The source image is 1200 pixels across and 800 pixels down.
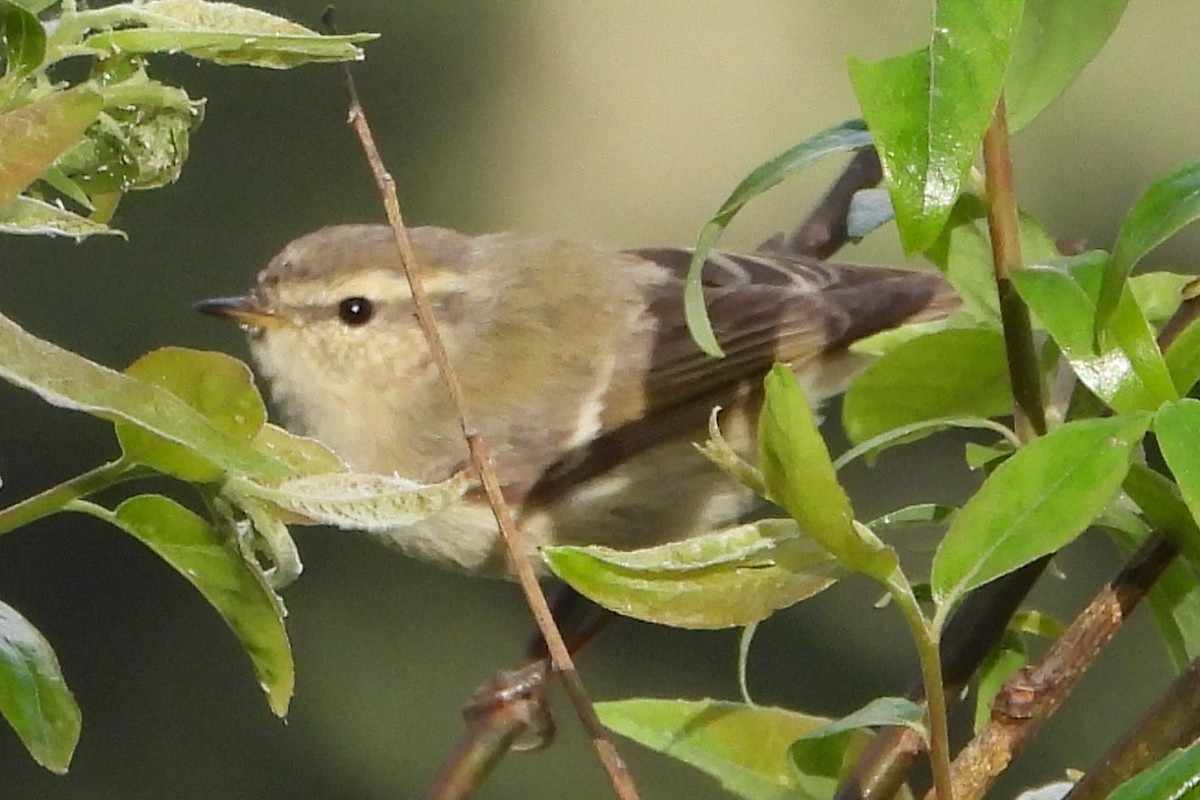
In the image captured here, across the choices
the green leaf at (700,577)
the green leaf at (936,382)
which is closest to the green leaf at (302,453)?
the green leaf at (700,577)

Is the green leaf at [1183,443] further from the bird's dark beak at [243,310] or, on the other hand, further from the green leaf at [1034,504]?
the bird's dark beak at [243,310]

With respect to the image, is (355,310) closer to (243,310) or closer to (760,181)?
(243,310)

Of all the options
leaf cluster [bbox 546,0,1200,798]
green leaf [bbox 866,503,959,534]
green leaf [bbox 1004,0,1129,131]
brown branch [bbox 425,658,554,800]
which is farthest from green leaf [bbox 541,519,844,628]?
brown branch [bbox 425,658,554,800]

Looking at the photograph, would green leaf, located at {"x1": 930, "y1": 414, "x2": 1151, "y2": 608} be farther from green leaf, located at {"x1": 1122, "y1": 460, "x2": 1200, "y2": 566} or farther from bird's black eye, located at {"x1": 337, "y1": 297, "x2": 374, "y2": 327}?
bird's black eye, located at {"x1": 337, "y1": 297, "x2": 374, "y2": 327}

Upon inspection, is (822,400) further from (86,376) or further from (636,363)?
(86,376)

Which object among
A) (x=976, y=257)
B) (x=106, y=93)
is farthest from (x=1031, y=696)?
(x=106, y=93)

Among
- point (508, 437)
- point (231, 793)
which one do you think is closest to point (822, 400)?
point (508, 437)

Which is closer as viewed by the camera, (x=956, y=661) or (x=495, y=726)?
(x=956, y=661)
